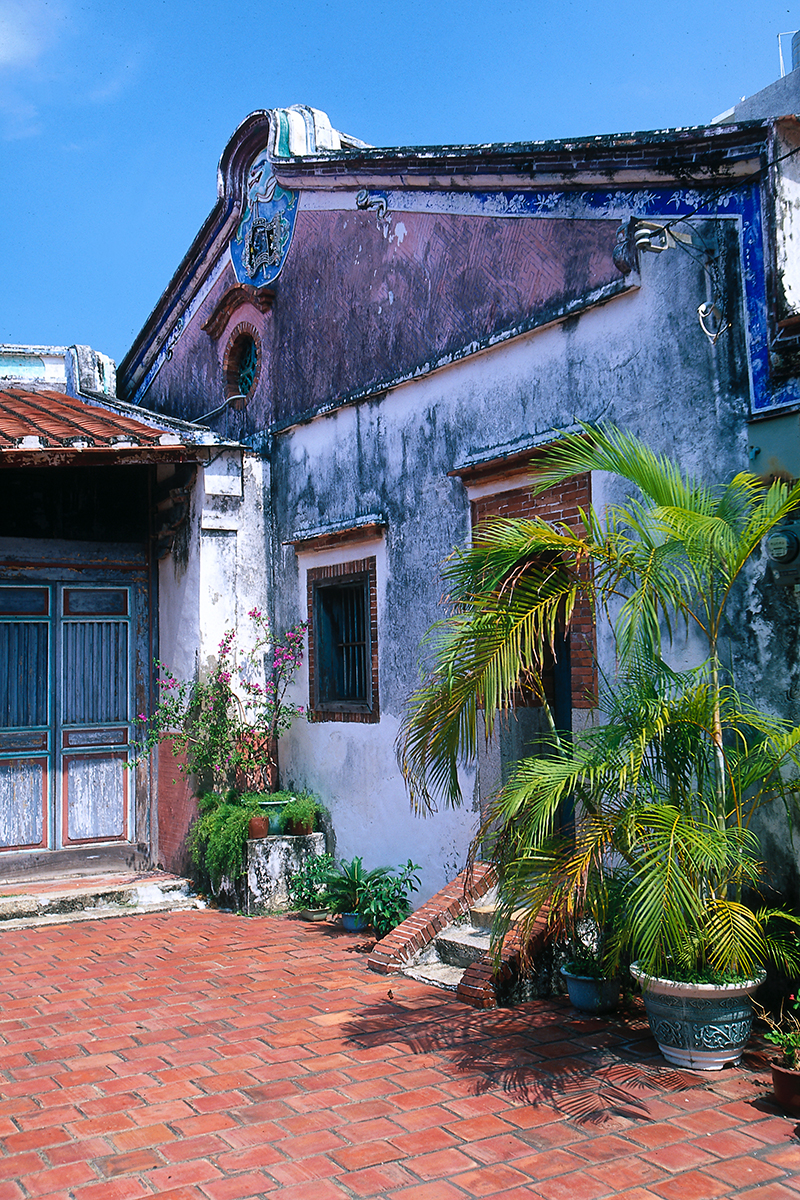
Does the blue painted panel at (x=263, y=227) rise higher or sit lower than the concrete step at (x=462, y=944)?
higher

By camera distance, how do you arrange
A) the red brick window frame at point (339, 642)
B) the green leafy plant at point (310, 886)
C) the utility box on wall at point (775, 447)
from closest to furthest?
the utility box on wall at point (775, 447) < the green leafy plant at point (310, 886) < the red brick window frame at point (339, 642)

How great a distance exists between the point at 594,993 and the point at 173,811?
524 centimetres

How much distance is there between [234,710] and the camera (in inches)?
358

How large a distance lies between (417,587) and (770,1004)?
12.5 feet

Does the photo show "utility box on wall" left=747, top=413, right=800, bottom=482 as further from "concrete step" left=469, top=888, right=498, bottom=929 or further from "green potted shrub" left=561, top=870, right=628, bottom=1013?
"concrete step" left=469, top=888, right=498, bottom=929

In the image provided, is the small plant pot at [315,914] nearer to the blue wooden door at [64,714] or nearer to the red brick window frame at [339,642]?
the red brick window frame at [339,642]

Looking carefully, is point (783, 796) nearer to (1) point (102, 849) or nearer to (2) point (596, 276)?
(2) point (596, 276)

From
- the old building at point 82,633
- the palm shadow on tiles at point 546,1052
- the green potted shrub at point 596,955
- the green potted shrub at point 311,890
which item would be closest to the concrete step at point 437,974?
the palm shadow on tiles at point 546,1052

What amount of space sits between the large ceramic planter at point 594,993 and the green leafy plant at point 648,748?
71 centimetres

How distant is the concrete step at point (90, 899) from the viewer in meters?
8.16

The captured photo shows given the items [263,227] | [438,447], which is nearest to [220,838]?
[438,447]

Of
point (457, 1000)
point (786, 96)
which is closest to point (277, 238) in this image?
point (786, 96)

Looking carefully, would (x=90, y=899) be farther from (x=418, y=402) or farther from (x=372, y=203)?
(x=372, y=203)

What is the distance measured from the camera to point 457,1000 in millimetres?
5770
